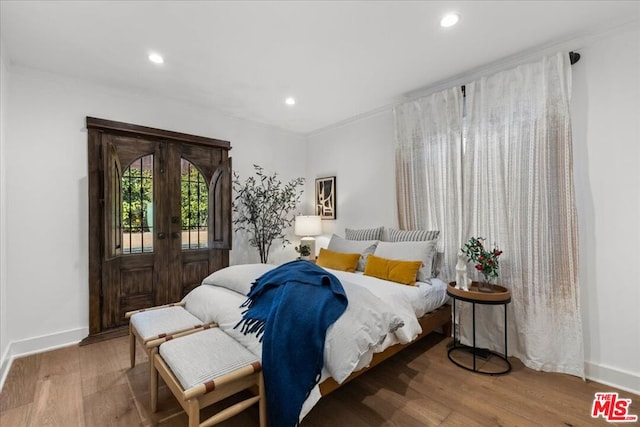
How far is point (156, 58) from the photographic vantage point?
104 inches

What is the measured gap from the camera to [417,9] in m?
2.02

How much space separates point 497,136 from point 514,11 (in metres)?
1.02

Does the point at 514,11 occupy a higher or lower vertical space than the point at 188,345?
higher

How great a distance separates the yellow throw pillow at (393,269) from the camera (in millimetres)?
2729

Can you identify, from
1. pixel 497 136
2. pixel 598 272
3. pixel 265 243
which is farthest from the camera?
pixel 265 243

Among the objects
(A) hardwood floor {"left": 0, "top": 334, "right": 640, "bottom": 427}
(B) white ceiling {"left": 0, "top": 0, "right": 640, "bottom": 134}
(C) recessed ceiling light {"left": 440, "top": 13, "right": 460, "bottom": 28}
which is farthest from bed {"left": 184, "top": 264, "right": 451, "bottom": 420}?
(C) recessed ceiling light {"left": 440, "top": 13, "right": 460, "bottom": 28}

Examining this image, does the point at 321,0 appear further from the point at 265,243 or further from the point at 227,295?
the point at 265,243

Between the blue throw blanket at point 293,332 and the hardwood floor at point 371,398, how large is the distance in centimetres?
43

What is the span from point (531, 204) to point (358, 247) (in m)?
1.75

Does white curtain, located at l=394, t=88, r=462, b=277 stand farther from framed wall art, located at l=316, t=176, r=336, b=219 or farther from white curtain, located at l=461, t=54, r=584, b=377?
framed wall art, located at l=316, t=176, r=336, b=219

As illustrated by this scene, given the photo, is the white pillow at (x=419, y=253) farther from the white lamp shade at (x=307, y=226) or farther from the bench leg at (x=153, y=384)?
the bench leg at (x=153, y=384)

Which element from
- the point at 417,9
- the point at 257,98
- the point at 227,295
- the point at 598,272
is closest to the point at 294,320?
the point at 227,295

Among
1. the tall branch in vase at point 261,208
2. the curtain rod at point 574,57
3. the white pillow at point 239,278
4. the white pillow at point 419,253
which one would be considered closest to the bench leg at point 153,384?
the white pillow at point 239,278

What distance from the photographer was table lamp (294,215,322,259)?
4.44 metres
